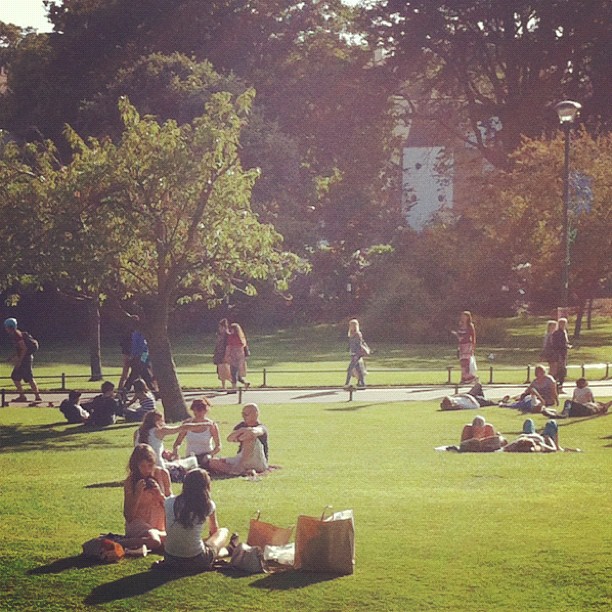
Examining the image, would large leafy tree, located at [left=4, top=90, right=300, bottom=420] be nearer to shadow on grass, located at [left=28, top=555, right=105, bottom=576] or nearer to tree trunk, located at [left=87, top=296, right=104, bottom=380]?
tree trunk, located at [left=87, top=296, right=104, bottom=380]

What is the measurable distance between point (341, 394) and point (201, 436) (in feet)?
47.0

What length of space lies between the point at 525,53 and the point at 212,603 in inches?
2068

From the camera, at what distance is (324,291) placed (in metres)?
65.1

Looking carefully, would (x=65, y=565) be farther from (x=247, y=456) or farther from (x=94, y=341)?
(x=94, y=341)

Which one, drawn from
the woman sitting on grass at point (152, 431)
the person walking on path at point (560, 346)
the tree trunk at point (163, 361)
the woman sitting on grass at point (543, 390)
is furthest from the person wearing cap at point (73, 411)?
the person walking on path at point (560, 346)

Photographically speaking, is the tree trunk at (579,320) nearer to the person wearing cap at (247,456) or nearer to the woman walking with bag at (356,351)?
the woman walking with bag at (356,351)

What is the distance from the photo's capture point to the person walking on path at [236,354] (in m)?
32.2

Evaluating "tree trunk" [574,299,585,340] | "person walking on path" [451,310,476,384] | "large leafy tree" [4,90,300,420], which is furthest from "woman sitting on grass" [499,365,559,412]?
"tree trunk" [574,299,585,340]

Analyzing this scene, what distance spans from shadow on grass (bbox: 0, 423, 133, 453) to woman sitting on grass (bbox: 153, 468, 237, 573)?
1050cm

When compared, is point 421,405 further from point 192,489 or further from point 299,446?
point 192,489

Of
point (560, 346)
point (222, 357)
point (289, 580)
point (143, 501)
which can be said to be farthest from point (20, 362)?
point (289, 580)

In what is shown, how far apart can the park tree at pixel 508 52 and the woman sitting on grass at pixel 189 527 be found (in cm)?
4952

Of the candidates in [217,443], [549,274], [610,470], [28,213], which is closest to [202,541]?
[217,443]

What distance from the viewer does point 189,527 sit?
11875mm
